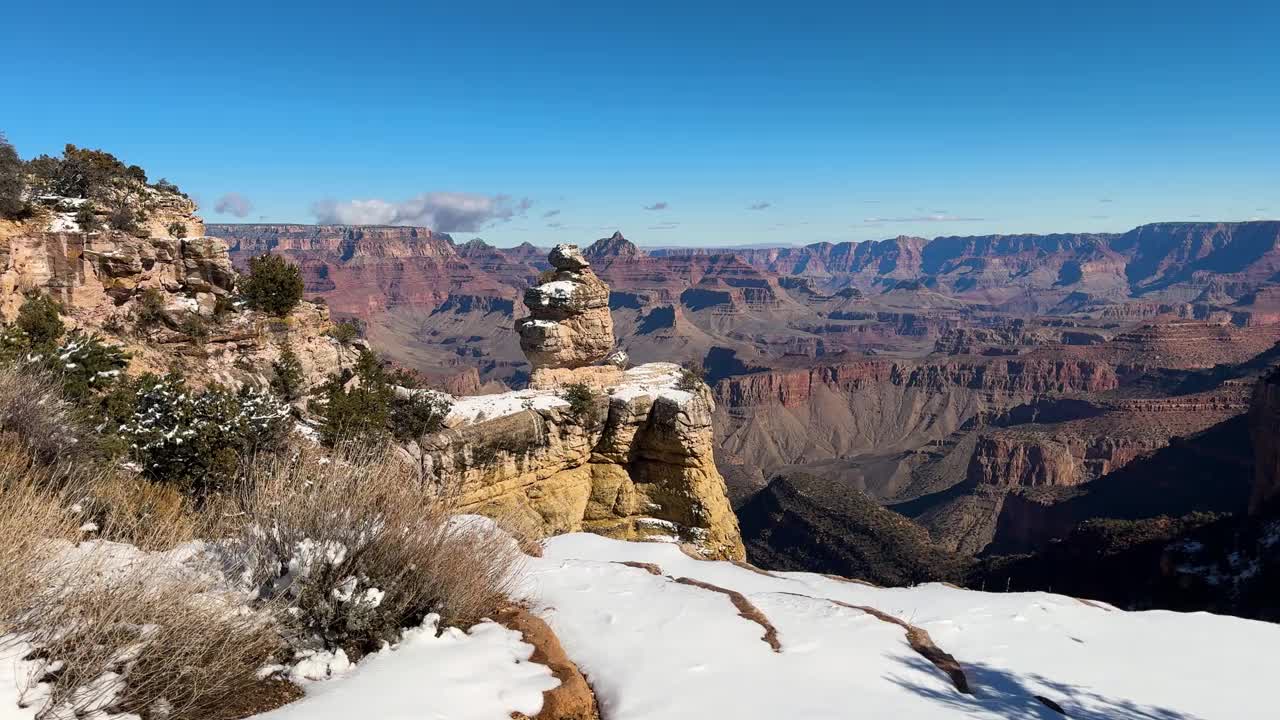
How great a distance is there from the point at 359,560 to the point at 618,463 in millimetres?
14732

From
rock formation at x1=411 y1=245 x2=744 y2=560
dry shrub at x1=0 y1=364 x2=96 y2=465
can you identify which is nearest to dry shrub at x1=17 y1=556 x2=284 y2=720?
dry shrub at x1=0 y1=364 x2=96 y2=465

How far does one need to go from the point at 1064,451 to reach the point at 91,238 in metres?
108

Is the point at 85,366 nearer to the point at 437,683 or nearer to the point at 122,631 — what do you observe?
the point at 122,631

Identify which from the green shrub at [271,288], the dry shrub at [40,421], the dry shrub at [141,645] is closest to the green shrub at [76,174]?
the green shrub at [271,288]

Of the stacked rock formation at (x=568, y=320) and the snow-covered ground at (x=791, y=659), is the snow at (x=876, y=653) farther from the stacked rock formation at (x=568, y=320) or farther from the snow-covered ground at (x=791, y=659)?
the stacked rock formation at (x=568, y=320)

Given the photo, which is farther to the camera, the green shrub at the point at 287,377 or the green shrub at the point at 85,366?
the green shrub at the point at 287,377

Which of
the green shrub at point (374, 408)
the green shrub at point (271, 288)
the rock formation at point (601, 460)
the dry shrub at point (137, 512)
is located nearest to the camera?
the dry shrub at point (137, 512)

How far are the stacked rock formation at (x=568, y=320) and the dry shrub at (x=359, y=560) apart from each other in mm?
16621

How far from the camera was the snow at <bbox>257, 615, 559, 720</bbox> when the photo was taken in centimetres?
507

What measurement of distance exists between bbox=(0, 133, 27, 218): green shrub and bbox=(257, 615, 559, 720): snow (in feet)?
58.4

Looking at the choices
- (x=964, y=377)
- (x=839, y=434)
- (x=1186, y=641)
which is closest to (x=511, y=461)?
(x=1186, y=641)

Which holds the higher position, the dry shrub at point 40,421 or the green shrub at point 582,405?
the dry shrub at point 40,421

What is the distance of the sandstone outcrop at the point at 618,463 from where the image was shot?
19078 mm

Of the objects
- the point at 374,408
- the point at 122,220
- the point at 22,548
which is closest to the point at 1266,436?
the point at 374,408
